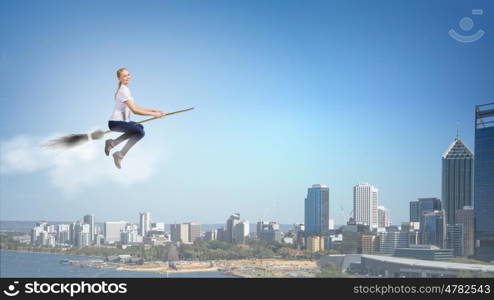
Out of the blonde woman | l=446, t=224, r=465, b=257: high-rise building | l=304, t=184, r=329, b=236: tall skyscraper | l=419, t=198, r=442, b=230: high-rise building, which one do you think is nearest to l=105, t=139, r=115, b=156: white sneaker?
the blonde woman

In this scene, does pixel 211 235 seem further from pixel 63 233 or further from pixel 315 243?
pixel 63 233

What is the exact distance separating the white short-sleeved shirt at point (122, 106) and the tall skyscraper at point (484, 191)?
22244mm

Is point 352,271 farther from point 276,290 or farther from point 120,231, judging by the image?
point 276,290

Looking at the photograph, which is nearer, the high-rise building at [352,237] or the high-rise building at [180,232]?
the high-rise building at [180,232]

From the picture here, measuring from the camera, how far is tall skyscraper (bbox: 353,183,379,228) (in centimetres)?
2291

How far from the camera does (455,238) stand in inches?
949

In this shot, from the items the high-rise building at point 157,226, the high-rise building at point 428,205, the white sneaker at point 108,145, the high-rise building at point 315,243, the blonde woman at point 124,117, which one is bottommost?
the high-rise building at point 315,243

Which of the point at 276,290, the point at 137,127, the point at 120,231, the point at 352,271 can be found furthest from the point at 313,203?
the point at 137,127

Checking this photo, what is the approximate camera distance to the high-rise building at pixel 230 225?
640 inches

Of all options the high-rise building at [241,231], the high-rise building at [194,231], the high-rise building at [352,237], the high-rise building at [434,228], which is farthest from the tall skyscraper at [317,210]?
the high-rise building at [434,228]

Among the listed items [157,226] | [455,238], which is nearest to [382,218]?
[455,238]

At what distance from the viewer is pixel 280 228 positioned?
18.4 metres

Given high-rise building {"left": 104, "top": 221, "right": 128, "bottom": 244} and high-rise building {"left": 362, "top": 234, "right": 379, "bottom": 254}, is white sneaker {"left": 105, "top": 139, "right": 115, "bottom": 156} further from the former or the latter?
high-rise building {"left": 362, "top": 234, "right": 379, "bottom": 254}

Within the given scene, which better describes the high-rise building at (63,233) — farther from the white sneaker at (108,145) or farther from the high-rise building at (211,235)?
the white sneaker at (108,145)
